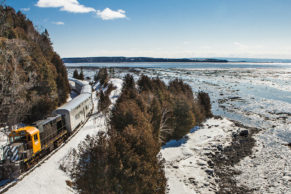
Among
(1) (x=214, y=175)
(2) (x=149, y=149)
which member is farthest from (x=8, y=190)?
(1) (x=214, y=175)

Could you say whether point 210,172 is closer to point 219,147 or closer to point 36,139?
point 219,147

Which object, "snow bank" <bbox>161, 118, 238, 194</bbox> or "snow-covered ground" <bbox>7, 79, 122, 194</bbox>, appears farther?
"snow bank" <bbox>161, 118, 238, 194</bbox>

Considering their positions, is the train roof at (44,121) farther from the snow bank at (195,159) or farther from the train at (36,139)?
the snow bank at (195,159)

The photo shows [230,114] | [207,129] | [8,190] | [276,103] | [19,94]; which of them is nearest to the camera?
[8,190]

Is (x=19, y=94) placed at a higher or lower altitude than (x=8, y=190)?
higher

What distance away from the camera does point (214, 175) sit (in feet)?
73.2

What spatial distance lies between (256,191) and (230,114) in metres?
29.8

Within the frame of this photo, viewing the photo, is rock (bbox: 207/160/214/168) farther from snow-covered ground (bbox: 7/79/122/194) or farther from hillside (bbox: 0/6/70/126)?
hillside (bbox: 0/6/70/126)

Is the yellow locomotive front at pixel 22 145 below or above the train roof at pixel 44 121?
below

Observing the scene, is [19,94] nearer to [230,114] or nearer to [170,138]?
[170,138]

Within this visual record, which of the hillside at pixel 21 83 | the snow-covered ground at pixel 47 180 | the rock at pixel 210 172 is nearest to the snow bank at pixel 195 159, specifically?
the rock at pixel 210 172

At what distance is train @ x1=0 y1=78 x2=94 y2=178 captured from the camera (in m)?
16.8

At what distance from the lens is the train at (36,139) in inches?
660

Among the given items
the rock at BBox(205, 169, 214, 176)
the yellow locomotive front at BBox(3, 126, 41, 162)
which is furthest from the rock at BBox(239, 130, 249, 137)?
the yellow locomotive front at BBox(3, 126, 41, 162)
